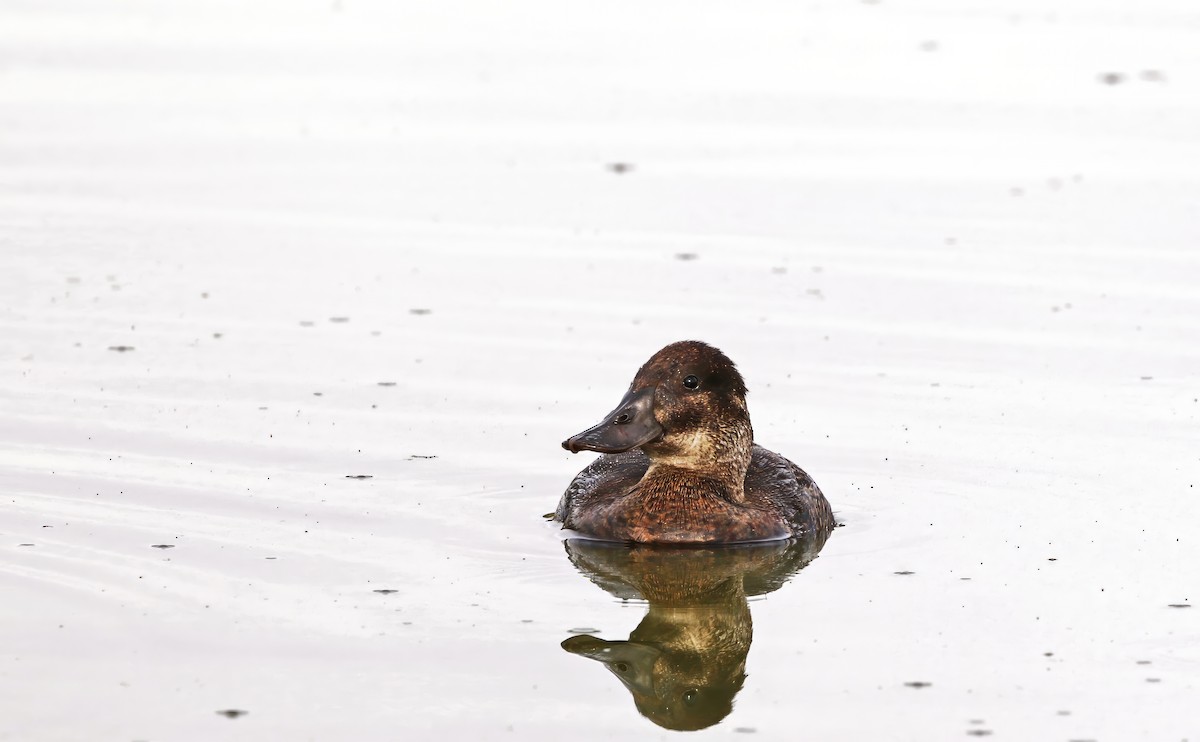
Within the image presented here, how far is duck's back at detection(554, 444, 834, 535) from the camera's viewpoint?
38.4 ft

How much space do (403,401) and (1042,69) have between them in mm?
12451

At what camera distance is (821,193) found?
18.9m

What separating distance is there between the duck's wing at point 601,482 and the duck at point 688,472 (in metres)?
0.01

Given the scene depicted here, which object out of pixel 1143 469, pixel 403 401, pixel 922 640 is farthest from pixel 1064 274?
pixel 922 640

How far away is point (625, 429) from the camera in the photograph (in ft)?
37.7

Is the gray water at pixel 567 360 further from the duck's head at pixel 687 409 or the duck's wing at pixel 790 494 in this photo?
the duck's head at pixel 687 409

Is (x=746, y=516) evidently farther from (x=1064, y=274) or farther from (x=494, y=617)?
(x=1064, y=274)

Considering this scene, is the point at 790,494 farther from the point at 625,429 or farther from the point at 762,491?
the point at 625,429

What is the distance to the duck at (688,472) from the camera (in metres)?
11.5

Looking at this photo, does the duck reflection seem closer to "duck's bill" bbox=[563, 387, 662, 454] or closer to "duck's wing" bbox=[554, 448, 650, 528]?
"duck's wing" bbox=[554, 448, 650, 528]

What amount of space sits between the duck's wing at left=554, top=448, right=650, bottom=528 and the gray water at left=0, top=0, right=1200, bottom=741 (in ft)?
0.74

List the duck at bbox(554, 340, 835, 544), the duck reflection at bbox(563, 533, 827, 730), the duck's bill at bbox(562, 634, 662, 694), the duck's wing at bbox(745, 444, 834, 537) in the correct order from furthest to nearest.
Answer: the duck's wing at bbox(745, 444, 834, 537)
the duck at bbox(554, 340, 835, 544)
the duck's bill at bbox(562, 634, 662, 694)
the duck reflection at bbox(563, 533, 827, 730)

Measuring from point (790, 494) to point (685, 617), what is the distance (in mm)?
1602

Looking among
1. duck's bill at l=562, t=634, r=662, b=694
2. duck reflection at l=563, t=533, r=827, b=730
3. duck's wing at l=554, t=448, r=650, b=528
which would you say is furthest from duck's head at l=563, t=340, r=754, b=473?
duck's bill at l=562, t=634, r=662, b=694
